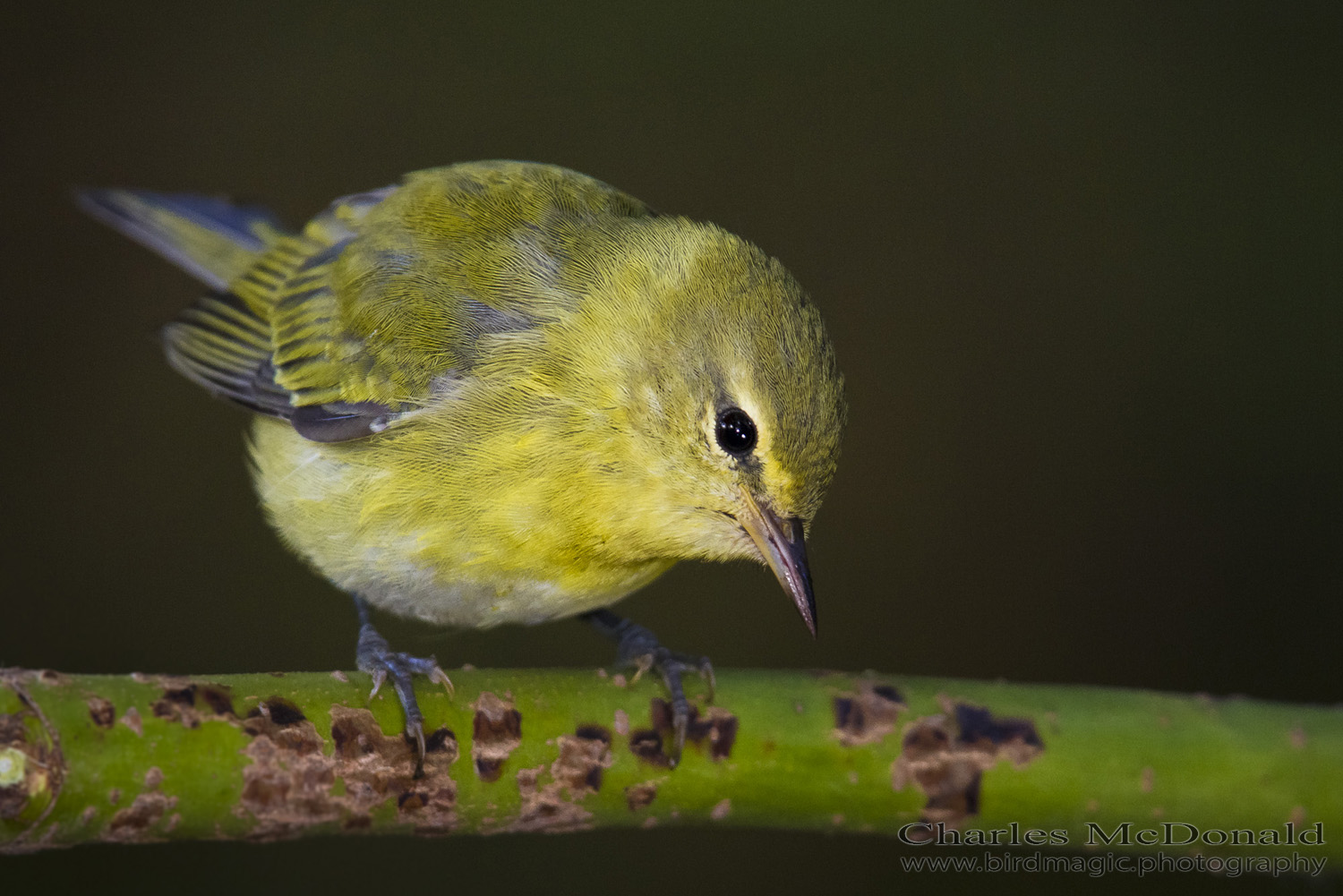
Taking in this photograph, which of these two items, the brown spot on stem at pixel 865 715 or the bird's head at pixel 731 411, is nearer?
Result: the brown spot on stem at pixel 865 715

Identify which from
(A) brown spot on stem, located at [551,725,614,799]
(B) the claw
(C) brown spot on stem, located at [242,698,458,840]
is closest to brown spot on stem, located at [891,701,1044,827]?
(A) brown spot on stem, located at [551,725,614,799]

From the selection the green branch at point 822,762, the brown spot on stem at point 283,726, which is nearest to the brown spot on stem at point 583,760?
the green branch at point 822,762

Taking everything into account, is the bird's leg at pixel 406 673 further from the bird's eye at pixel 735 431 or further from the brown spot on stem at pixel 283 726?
the bird's eye at pixel 735 431

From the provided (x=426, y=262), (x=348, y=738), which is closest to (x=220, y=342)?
(x=426, y=262)

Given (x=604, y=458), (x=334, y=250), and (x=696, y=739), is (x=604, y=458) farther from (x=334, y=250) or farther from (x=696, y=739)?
(x=334, y=250)

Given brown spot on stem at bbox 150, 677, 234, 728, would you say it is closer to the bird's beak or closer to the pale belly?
the pale belly

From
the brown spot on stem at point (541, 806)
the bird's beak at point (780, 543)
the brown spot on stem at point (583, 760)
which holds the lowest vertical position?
the brown spot on stem at point (541, 806)
